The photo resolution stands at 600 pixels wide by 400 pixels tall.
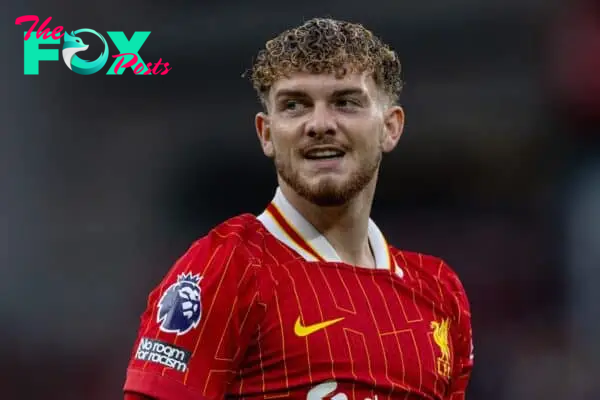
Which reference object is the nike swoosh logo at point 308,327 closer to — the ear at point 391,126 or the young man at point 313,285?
the young man at point 313,285

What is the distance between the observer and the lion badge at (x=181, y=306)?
1.53m

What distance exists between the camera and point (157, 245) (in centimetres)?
410

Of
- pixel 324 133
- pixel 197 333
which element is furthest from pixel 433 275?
pixel 197 333

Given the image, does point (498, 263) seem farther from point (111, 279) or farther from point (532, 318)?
point (111, 279)

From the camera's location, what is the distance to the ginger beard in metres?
1.72

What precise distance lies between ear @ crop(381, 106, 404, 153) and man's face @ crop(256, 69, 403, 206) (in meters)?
0.08

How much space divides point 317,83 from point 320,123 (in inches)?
3.3

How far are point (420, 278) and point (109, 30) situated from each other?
2607mm

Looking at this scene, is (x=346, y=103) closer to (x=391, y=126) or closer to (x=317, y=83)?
(x=317, y=83)

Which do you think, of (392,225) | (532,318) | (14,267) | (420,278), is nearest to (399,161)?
(392,225)

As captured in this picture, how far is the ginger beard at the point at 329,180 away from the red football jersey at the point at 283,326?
74mm

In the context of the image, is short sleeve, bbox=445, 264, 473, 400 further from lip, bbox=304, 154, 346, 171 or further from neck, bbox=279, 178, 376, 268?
lip, bbox=304, 154, 346, 171

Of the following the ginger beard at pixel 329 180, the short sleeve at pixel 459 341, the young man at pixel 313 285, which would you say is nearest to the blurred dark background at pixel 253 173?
the short sleeve at pixel 459 341

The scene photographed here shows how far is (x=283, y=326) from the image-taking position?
159cm
